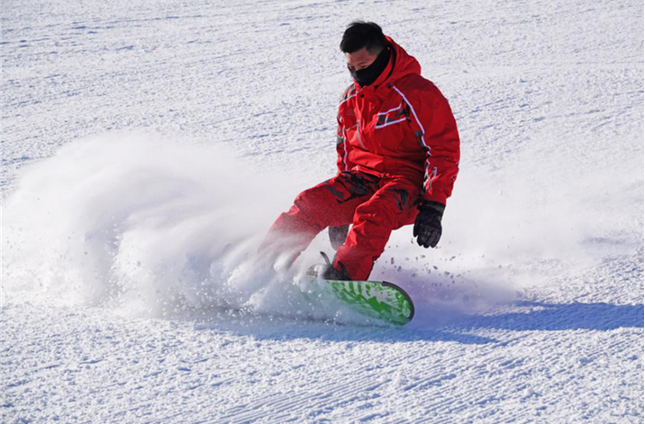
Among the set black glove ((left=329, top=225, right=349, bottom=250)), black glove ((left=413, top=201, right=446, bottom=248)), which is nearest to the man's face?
black glove ((left=413, top=201, right=446, bottom=248))

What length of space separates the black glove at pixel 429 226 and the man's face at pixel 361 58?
639 mm

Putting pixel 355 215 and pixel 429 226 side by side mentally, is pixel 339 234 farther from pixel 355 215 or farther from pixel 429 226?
pixel 429 226

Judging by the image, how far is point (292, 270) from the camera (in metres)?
3.02

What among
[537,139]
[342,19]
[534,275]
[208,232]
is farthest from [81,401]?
[342,19]

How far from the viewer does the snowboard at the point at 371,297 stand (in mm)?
2742

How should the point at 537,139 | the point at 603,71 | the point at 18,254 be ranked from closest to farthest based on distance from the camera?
the point at 18,254 → the point at 537,139 → the point at 603,71

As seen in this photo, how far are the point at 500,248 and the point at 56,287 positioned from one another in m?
2.17

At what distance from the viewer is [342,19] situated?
32.0ft

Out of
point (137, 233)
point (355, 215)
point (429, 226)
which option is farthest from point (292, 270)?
point (137, 233)

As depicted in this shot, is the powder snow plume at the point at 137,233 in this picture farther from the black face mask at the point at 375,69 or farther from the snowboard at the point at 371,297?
the black face mask at the point at 375,69

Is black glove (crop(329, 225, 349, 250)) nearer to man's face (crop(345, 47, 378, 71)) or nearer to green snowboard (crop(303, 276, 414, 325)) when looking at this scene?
green snowboard (crop(303, 276, 414, 325))

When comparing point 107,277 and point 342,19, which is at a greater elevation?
point 342,19

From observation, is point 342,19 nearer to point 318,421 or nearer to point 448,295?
point 448,295

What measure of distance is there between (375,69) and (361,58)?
0.07 meters
